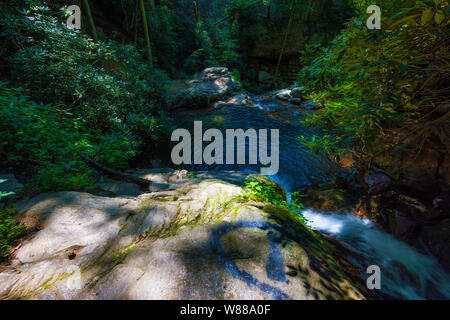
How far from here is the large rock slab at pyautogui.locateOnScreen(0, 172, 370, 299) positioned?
1.41 meters

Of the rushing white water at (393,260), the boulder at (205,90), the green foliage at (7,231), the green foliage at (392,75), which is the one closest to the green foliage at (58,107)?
the green foliage at (7,231)

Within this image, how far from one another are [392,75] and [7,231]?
17.3 ft

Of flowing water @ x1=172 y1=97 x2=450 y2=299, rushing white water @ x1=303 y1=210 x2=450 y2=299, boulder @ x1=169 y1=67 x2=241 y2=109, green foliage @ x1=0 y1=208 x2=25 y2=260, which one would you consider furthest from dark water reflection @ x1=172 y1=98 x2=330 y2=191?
green foliage @ x1=0 y1=208 x2=25 y2=260

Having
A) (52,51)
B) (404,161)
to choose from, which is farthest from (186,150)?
(404,161)

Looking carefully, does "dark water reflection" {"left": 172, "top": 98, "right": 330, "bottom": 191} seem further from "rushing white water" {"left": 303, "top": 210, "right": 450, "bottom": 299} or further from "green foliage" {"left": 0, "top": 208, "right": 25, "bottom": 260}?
"green foliage" {"left": 0, "top": 208, "right": 25, "bottom": 260}

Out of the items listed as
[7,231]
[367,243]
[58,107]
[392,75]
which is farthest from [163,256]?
[58,107]

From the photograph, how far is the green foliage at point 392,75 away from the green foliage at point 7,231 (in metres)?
4.14

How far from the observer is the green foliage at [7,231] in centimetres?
173

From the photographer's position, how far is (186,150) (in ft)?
26.0

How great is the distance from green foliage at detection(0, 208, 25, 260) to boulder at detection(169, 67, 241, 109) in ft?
36.3

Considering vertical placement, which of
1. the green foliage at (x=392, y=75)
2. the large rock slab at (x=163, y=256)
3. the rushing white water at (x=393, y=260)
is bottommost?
the rushing white water at (x=393, y=260)

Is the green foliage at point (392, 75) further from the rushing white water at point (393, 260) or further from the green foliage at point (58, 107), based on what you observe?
the green foliage at point (58, 107)
